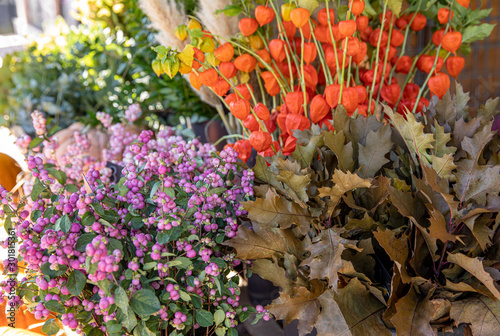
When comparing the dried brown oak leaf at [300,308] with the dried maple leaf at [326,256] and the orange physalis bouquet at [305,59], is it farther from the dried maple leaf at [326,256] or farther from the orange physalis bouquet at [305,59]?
the orange physalis bouquet at [305,59]

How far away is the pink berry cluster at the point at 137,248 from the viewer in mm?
406

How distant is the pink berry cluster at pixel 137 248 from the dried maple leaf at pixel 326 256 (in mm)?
107

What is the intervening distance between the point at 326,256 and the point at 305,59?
36 centimetres

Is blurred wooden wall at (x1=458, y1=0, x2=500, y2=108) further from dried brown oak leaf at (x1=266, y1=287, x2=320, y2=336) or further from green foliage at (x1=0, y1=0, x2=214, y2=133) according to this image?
dried brown oak leaf at (x1=266, y1=287, x2=320, y2=336)

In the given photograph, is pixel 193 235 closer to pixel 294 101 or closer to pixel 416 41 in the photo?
pixel 294 101

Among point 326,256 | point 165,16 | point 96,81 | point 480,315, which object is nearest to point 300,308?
point 326,256

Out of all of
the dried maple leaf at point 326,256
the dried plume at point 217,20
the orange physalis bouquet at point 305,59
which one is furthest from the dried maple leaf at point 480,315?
the dried plume at point 217,20

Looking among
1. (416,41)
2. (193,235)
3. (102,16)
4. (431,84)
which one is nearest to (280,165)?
(193,235)

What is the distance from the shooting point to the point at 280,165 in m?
0.48

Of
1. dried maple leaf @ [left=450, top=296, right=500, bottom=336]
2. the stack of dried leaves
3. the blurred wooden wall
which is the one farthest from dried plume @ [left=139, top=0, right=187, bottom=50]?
the blurred wooden wall

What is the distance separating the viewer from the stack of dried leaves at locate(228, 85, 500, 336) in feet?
1.34

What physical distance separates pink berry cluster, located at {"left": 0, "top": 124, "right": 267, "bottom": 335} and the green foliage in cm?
73

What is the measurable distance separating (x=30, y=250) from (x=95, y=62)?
3.68ft

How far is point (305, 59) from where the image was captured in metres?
0.67
